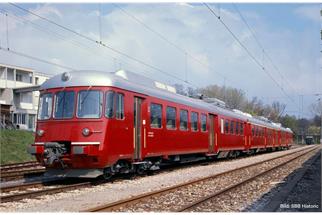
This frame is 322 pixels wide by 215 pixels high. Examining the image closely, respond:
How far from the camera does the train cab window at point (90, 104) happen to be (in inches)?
519

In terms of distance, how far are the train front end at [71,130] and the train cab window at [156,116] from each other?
9.95 ft

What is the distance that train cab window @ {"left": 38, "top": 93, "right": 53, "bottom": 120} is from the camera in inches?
546

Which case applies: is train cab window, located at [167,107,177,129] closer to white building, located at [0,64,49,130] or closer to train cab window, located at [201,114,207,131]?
train cab window, located at [201,114,207,131]

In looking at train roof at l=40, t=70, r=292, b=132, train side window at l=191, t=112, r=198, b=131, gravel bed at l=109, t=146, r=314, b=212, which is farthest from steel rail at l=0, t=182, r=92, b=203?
train side window at l=191, t=112, r=198, b=131

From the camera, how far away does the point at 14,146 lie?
100ft

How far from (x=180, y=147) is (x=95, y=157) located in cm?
621

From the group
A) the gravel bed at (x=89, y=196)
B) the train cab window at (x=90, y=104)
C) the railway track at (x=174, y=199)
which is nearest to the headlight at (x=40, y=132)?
the train cab window at (x=90, y=104)

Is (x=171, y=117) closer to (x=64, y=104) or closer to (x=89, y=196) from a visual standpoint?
(x=64, y=104)

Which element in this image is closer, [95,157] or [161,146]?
[95,157]

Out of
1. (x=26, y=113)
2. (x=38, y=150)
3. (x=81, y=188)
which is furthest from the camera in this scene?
(x=26, y=113)

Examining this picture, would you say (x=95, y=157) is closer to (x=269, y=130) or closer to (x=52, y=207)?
(x=52, y=207)

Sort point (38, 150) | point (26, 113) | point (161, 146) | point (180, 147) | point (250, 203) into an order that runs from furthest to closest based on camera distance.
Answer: point (26, 113)
point (180, 147)
point (161, 146)
point (38, 150)
point (250, 203)

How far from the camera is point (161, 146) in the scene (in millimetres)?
16484

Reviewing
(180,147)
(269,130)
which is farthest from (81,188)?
(269,130)
